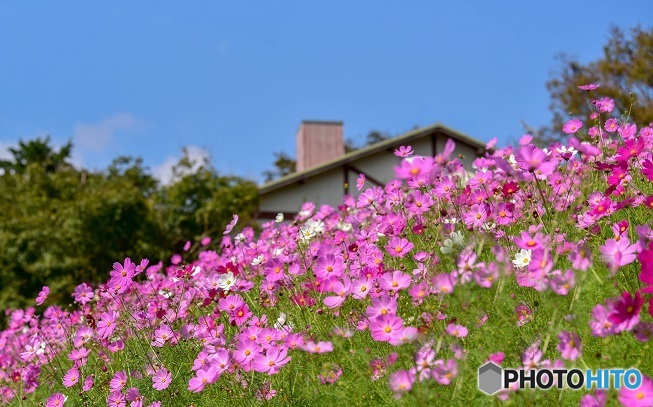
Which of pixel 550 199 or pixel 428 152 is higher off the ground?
pixel 428 152

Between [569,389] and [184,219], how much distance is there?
1219 cm

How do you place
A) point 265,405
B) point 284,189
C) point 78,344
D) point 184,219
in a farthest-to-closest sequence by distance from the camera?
point 284,189
point 184,219
point 78,344
point 265,405

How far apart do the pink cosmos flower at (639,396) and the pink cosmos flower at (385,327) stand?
704 millimetres

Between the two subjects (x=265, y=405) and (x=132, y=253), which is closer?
(x=265, y=405)

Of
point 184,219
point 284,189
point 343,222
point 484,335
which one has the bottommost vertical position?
point 484,335

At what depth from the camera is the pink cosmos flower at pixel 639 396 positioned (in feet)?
5.72

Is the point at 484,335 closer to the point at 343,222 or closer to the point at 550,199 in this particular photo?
the point at 550,199

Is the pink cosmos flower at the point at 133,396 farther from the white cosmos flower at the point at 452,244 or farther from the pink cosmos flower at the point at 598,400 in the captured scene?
the pink cosmos flower at the point at 598,400

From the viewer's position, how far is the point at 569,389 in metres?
2.41

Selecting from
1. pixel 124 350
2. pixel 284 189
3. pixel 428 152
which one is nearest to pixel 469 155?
pixel 428 152

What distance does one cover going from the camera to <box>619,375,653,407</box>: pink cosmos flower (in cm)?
174

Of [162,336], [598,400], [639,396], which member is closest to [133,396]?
[162,336]

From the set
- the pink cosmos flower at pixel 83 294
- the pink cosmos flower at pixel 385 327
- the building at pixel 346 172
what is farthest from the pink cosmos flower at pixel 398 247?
the building at pixel 346 172

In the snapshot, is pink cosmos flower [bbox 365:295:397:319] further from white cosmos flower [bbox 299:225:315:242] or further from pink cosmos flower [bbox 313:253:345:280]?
white cosmos flower [bbox 299:225:315:242]
